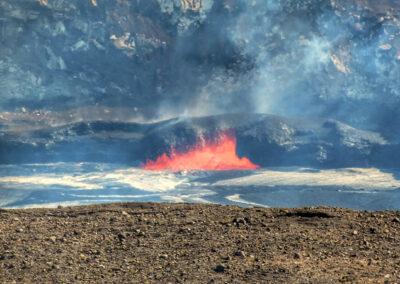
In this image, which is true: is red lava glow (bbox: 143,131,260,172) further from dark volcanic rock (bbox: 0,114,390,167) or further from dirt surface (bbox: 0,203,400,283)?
dirt surface (bbox: 0,203,400,283)

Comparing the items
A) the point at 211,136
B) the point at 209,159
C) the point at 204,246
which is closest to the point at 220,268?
the point at 204,246

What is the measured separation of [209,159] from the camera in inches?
2060

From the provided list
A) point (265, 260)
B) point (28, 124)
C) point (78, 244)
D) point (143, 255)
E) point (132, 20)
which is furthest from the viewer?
point (132, 20)

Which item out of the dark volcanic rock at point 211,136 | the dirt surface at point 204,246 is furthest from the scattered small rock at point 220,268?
the dark volcanic rock at point 211,136

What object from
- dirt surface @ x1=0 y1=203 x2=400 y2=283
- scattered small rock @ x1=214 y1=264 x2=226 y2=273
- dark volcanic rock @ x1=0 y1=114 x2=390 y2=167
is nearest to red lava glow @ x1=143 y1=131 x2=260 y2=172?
dark volcanic rock @ x1=0 y1=114 x2=390 y2=167

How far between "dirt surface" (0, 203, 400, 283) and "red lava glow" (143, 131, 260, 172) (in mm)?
37789

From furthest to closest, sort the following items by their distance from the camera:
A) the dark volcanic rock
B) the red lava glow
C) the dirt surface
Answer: the dark volcanic rock < the red lava glow < the dirt surface

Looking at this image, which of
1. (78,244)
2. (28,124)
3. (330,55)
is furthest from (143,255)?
(330,55)

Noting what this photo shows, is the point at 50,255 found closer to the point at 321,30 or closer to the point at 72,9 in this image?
the point at 72,9

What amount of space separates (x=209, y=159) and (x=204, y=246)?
4218 cm

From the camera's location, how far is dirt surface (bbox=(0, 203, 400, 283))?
8648 mm

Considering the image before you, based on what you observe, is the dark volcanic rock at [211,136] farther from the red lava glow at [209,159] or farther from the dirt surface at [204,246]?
the dirt surface at [204,246]

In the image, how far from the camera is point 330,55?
61.1 meters

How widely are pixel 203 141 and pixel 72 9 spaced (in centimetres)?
2068
